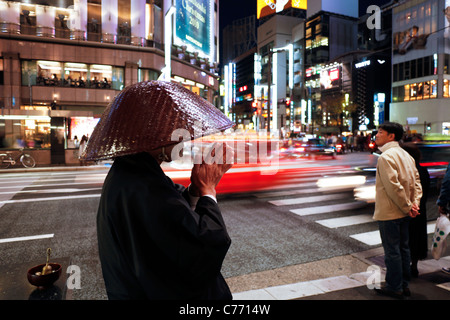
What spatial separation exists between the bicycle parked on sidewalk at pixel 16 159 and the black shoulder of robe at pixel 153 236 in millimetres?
20748

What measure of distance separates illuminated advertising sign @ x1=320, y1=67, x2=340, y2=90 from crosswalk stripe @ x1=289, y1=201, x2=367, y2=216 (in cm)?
5638

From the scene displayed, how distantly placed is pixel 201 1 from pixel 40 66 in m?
21.8

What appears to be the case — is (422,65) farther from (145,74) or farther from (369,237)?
(369,237)

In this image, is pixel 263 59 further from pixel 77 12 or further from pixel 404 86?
pixel 77 12

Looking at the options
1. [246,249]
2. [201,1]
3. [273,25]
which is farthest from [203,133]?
[273,25]

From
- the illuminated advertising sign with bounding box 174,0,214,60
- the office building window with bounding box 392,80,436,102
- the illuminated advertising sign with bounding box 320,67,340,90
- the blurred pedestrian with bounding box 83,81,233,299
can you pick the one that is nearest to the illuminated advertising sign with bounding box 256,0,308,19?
the illuminated advertising sign with bounding box 320,67,340,90

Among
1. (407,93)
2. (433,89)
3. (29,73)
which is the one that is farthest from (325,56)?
(29,73)

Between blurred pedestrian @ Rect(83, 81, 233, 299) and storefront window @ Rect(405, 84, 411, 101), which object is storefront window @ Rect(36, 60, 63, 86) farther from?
storefront window @ Rect(405, 84, 411, 101)

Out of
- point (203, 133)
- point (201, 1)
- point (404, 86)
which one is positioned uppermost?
point (201, 1)

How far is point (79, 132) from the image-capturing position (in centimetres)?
2175

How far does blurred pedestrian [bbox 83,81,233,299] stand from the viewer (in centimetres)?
119

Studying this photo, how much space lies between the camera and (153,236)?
3.89ft

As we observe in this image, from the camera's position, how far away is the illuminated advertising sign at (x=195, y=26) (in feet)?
114

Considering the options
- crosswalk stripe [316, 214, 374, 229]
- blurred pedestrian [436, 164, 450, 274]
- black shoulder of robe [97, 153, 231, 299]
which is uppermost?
black shoulder of robe [97, 153, 231, 299]
